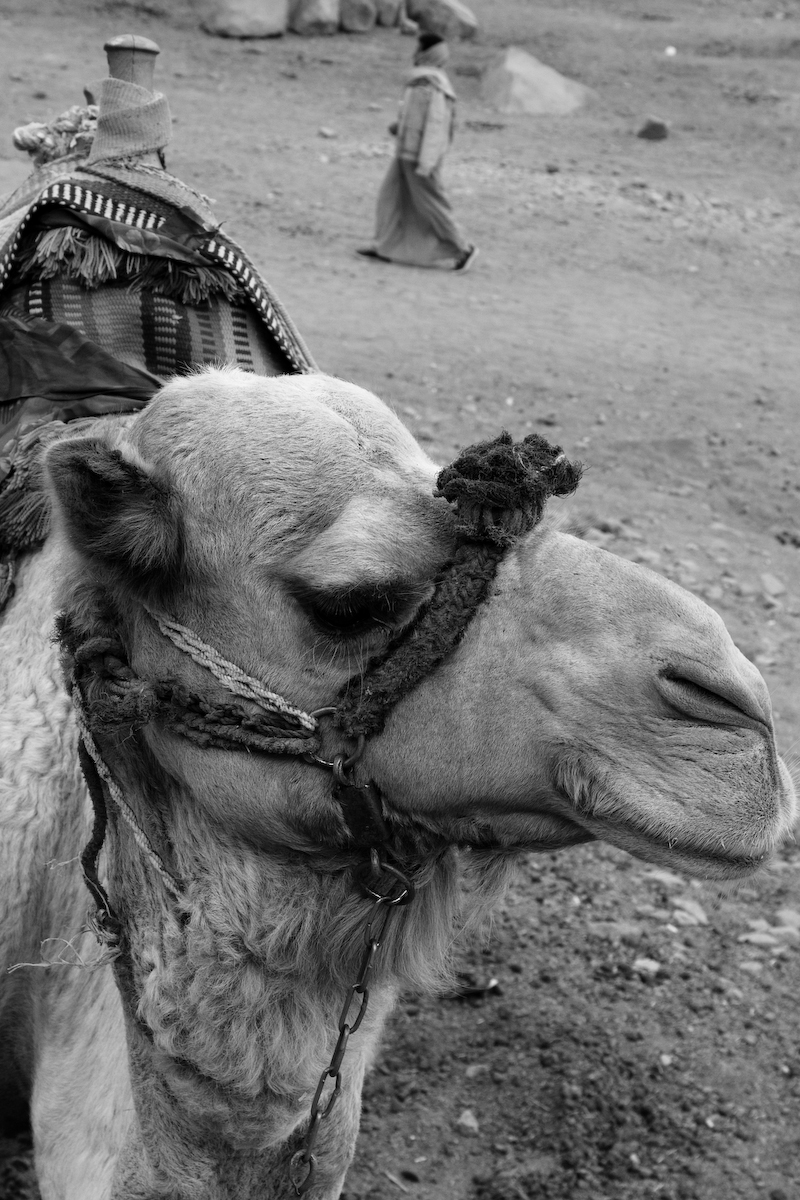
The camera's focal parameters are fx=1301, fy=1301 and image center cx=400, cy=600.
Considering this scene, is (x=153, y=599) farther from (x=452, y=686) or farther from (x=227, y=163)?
(x=227, y=163)

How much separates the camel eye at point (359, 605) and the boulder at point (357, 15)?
19471 mm

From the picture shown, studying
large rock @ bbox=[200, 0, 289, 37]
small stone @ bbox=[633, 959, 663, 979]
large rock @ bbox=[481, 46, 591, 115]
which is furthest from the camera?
large rock @ bbox=[200, 0, 289, 37]

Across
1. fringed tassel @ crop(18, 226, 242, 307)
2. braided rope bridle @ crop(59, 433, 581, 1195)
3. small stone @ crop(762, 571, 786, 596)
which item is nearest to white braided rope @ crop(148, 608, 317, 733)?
braided rope bridle @ crop(59, 433, 581, 1195)

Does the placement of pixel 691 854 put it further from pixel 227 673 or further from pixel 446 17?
pixel 446 17

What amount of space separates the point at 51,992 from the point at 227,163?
39.4 feet

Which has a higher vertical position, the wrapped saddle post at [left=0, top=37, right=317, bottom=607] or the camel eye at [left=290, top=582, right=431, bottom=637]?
the camel eye at [left=290, top=582, right=431, bottom=637]

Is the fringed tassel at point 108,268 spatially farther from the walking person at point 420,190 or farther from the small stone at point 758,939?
the walking person at point 420,190

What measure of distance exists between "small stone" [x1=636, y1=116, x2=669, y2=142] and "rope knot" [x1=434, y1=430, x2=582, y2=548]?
52.9 feet

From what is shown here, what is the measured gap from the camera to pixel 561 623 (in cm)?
175

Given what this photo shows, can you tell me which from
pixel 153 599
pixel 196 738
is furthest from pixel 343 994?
pixel 153 599

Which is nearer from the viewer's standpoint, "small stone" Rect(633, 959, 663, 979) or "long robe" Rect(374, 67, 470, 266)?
"small stone" Rect(633, 959, 663, 979)

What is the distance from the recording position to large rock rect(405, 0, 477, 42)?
19.7 metres

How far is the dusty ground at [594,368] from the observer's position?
11.7 ft

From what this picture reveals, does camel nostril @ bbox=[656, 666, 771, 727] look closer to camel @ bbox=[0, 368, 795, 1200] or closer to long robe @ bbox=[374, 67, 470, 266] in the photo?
camel @ bbox=[0, 368, 795, 1200]
